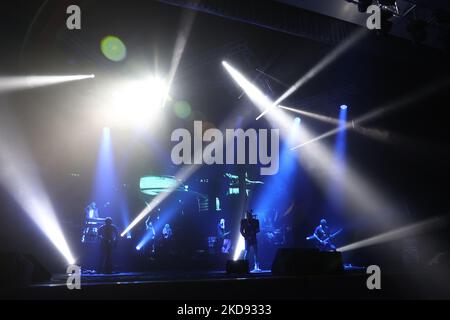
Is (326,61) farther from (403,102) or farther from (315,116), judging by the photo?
(315,116)

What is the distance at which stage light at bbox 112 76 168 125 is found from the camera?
1189 cm

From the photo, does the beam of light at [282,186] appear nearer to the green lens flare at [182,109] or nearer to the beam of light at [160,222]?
the beam of light at [160,222]

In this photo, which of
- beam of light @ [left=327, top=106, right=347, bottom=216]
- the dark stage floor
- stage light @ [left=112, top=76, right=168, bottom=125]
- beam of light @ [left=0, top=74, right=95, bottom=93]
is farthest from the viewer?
beam of light @ [left=327, top=106, right=347, bottom=216]

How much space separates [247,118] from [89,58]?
20.5 ft

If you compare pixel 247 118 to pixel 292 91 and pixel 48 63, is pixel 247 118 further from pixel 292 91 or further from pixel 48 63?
pixel 48 63

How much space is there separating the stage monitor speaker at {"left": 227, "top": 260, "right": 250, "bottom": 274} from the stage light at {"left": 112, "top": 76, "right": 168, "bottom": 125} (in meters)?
6.57

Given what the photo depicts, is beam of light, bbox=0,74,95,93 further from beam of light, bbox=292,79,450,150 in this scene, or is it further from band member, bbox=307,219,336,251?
beam of light, bbox=292,79,450,150

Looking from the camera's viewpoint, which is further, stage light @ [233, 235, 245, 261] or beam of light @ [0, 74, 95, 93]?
stage light @ [233, 235, 245, 261]

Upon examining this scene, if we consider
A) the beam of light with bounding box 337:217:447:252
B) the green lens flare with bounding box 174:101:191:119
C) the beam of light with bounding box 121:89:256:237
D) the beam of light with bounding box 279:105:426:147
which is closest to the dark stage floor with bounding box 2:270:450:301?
the beam of light with bounding box 337:217:447:252

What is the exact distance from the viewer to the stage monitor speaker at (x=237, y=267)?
776 cm

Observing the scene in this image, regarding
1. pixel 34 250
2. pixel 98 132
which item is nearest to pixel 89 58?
pixel 98 132

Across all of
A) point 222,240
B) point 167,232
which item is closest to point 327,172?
point 222,240

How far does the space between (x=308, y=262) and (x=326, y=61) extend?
19.0 ft

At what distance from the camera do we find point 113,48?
10.2 meters
